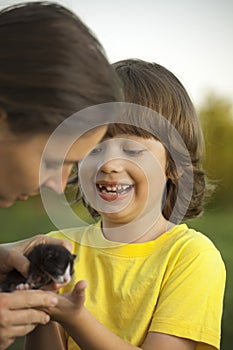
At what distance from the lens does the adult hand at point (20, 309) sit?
1845 millimetres

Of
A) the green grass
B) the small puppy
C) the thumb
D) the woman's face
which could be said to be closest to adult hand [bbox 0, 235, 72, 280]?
the small puppy

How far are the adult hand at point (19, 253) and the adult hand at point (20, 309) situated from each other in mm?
172

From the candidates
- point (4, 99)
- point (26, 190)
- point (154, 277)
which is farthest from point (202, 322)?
point (4, 99)

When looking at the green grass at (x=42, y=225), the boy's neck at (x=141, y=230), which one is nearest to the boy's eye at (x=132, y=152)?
the boy's neck at (x=141, y=230)

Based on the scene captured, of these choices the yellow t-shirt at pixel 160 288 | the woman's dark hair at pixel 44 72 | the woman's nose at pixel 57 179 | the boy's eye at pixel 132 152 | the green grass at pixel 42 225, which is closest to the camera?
the woman's dark hair at pixel 44 72

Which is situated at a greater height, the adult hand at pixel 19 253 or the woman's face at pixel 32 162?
the woman's face at pixel 32 162

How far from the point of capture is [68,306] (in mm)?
1979

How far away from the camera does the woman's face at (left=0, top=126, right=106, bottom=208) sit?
68.4 inches

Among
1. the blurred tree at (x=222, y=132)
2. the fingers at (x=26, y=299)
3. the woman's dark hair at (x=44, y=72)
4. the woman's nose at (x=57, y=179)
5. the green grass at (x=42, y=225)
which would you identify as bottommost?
the green grass at (x=42, y=225)

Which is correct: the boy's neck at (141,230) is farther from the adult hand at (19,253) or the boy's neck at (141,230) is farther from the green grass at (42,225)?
the green grass at (42,225)

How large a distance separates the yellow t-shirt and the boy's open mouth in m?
0.17

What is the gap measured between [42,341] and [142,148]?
666 mm

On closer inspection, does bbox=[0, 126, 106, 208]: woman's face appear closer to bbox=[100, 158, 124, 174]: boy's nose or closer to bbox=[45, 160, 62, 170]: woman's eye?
bbox=[45, 160, 62, 170]: woman's eye

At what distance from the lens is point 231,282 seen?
5406 mm
